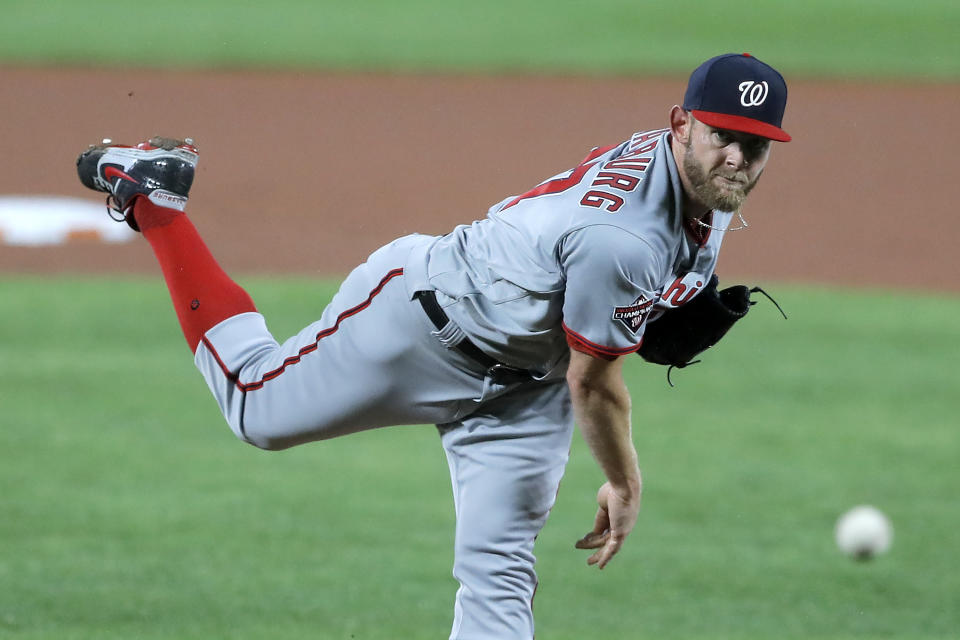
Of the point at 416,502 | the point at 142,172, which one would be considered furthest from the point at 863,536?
the point at 142,172

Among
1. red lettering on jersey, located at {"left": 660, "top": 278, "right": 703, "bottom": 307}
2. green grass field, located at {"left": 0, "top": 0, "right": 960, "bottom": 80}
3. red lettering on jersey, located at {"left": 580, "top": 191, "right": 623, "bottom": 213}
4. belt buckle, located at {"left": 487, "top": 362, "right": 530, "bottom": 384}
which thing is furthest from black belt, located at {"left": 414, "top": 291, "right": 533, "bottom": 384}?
green grass field, located at {"left": 0, "top": 0, "right": 960, "bottom": 80}

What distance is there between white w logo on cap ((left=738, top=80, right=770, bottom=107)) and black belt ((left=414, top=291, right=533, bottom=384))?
0.96 m

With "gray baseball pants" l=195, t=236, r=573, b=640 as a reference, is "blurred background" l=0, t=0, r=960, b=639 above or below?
below

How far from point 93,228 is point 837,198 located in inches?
256

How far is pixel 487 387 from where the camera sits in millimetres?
3922

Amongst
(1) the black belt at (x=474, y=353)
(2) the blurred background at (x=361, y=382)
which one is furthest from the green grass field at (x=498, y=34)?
(1) the black belt at (x=474, y=353)

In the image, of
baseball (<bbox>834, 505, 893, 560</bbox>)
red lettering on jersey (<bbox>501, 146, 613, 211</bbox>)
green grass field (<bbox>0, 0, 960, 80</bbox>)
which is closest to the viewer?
red lettering on jersey (<bbox>501, 146, 613, 211</bbox>)

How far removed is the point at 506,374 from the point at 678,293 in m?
0.52

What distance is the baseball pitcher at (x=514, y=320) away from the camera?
11.5 feet

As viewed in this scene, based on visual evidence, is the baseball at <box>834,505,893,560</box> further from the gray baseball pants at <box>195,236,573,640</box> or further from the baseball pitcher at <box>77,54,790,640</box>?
the gray baseball pants at <box>195,236,573,640</box>

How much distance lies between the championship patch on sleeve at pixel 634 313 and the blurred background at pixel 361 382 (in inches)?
72.7

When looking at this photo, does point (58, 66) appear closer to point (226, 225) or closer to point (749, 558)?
point (226, 225)

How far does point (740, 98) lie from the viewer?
3.46 m

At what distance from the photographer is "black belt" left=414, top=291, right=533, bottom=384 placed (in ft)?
12.7
